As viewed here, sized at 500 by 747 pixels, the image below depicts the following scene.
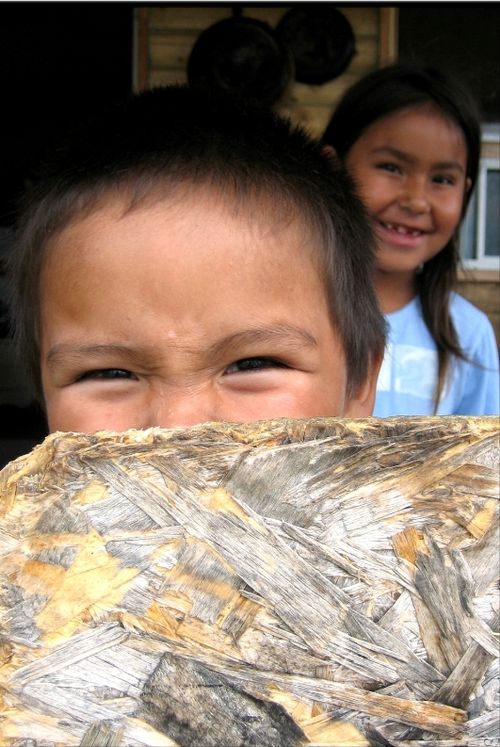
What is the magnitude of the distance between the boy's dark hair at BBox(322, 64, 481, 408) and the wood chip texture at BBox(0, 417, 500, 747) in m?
1.78

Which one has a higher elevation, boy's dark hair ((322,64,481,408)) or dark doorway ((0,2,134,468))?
dark doorway ((0,2,134,468))

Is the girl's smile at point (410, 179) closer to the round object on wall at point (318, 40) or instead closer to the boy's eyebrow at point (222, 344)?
the boy's eyebrow at point (222, 344)

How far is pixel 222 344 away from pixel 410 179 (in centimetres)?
149

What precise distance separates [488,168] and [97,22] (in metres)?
2.05

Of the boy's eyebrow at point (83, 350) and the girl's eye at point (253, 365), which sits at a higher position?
the boy's eyebrow at point (83, 350)

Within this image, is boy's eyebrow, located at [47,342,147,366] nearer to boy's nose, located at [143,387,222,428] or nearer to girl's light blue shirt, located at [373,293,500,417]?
boy's nose, located at [143,387,222,428]

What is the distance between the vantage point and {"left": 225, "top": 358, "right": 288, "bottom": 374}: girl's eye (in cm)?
106

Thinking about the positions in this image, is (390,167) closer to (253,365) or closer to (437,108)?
(437,108)

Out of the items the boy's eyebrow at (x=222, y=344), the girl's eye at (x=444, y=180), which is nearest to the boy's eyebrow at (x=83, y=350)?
the boy's eyebrow at (x=222, y=344)

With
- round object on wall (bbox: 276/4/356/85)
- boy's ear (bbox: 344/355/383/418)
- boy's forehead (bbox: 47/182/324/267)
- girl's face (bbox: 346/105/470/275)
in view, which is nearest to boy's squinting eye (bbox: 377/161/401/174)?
girl's face (bbox: 346/105/470/275)

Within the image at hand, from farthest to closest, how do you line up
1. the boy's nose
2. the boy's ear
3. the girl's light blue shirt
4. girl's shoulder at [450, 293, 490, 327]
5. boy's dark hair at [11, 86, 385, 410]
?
1. girl's shoulder at [450, 293, 490, 327]
2. the girl's light blue shirt
3. the boy's ear
4. boy's dark hair at [11, 86, 385, 410]
5. the boy's nose

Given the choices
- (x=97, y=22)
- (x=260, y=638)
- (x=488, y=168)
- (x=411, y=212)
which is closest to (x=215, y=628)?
(x=260, y=638)

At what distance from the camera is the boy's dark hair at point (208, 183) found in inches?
45.3

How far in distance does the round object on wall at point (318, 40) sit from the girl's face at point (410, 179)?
1.39 m
